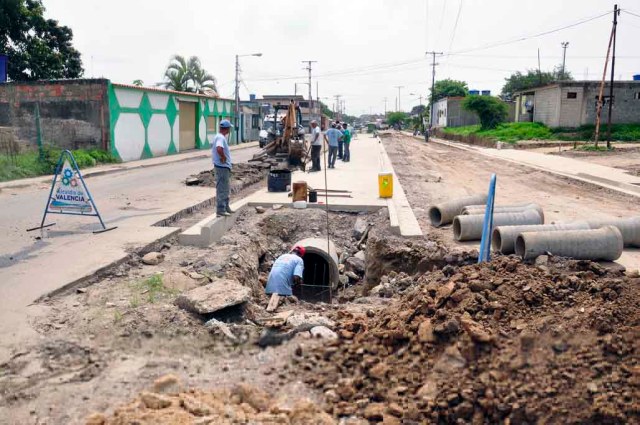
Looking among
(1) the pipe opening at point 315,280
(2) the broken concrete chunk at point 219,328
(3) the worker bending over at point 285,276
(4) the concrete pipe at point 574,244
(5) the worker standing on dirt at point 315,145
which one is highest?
(5) the worker standing on dirt at point 315,145

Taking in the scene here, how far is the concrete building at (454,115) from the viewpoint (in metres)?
70.2

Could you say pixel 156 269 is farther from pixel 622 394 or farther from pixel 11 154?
pixel 11 154

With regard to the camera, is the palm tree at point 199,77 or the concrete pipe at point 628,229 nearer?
the concrete pipe at point 628,229

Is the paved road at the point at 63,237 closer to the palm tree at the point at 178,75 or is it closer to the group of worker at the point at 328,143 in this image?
the group of worker at the point at 328,143

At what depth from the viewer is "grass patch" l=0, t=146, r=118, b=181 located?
60.6 ft

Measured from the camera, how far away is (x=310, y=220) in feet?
39.7

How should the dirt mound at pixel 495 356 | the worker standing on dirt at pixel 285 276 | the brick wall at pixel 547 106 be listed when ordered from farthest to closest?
the brick wall at pixel 547 106 < the worker standing on dirt at pixel 285 276 < the dirt mound at pixel 495 356

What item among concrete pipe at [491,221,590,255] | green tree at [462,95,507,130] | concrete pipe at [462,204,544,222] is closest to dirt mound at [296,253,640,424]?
concrete pipe at [491,221,590,255]

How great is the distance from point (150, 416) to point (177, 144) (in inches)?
1231

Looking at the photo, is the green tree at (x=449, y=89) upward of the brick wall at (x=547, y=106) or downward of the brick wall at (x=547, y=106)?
upward

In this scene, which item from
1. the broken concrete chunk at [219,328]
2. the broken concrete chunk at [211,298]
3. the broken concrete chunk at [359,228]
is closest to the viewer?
the broken concrete chunk at [219,328]

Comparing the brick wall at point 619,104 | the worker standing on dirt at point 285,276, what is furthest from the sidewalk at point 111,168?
the brick wall at point 619,104

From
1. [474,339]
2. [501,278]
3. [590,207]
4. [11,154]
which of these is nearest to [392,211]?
[590,207]

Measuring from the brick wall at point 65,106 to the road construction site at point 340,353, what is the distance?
748 inches
